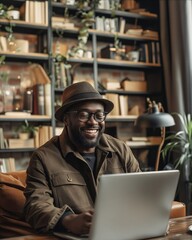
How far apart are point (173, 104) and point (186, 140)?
50 centimetres

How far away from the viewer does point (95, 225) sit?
1333mm

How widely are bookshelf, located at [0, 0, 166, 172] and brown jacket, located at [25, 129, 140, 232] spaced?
7.20 feet

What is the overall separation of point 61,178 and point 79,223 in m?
0.45

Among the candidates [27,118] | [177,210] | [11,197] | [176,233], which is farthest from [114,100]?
[176,233]

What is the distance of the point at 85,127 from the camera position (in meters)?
2.03

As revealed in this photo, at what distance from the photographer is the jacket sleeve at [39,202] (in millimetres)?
1611

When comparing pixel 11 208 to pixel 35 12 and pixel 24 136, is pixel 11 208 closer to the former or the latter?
pixel 24 136

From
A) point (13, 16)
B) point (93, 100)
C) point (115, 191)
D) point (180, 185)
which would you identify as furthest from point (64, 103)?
point (180, 185)

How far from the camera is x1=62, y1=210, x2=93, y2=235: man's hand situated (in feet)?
4.72

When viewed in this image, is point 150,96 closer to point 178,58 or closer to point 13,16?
point 178,58

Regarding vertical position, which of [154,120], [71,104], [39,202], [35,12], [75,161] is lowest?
[39,202]

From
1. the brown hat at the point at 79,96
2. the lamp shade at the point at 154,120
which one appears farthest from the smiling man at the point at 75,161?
the lamp shade at the point at 154,120

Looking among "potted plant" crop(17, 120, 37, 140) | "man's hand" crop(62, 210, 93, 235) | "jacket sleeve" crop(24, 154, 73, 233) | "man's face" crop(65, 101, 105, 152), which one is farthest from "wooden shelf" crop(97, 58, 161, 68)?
"man's hand" crop(62, 210, 93, 235)

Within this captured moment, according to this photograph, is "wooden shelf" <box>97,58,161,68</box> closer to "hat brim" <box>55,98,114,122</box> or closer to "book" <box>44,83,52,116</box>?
"book" <box>44,83,52,116</box>
